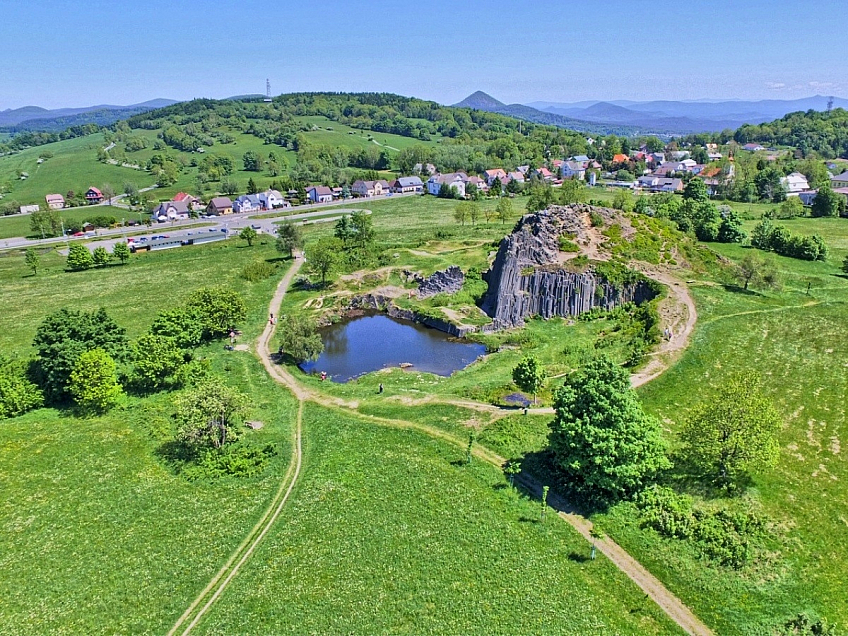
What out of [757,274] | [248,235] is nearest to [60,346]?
[248,235]

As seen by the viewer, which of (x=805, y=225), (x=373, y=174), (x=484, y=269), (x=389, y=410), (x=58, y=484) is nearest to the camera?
(x=58, y=484)

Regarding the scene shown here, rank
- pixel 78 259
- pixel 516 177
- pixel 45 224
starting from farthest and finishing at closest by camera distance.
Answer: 1. pixel 516 177
2. pixel 45 224
3. pixel 78 259

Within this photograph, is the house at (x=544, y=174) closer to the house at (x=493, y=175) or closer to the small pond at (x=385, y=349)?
the house at (x=493, y=175)

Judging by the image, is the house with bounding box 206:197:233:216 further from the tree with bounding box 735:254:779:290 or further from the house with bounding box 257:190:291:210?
the tree with bounding box 735:254:779:290

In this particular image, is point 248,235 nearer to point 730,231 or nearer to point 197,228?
point 197,228

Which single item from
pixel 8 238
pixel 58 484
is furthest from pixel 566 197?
pixel 8 238

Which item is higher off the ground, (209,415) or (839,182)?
(839,182)

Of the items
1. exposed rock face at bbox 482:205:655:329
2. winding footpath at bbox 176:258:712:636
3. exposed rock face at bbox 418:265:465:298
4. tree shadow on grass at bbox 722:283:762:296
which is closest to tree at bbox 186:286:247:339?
winding footpath at bbox 176:258:712:636

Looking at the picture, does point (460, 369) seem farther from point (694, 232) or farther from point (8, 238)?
point (8, 238)
